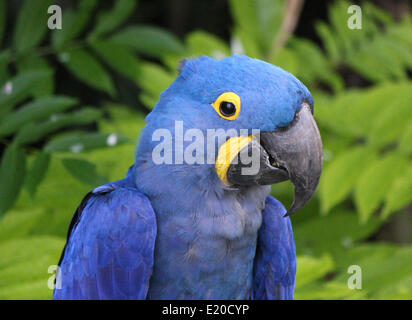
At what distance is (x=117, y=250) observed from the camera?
1.24 meters

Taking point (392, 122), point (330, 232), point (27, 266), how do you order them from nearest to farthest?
point (27, 266), point (392, 122), point (330, 232)

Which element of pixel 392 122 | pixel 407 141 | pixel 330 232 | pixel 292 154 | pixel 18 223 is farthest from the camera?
pixel 330 232

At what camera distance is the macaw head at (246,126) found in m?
1.14

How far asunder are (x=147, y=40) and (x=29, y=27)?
47 cm

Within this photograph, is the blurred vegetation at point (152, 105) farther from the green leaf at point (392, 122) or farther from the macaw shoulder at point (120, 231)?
the macaw shoulder at point (120, 231)

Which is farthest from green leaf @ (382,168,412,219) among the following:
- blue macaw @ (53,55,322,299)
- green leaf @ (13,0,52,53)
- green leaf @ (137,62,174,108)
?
green leaf @ (13,0,52,53)

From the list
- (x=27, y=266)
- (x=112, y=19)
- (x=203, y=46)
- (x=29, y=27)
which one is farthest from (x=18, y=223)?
(x=203, y=46)

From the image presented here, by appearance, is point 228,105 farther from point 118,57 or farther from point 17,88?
point 118,57

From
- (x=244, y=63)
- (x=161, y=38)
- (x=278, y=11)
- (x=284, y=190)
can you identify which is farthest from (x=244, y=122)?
(x=278, y=11)

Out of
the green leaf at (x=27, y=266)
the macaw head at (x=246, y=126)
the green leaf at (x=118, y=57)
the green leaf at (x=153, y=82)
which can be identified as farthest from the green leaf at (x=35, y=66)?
the macaw head at (x=246, y=126)

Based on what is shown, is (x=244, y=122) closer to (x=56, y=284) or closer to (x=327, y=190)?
(x=56, y=284)

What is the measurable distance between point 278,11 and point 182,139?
1.60 meters

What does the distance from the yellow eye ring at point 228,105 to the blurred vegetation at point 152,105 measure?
1.50ft

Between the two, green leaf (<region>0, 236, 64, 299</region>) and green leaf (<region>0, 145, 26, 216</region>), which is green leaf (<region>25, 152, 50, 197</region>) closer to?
green leaf (<region>0, 145, 26, 216</region>)
